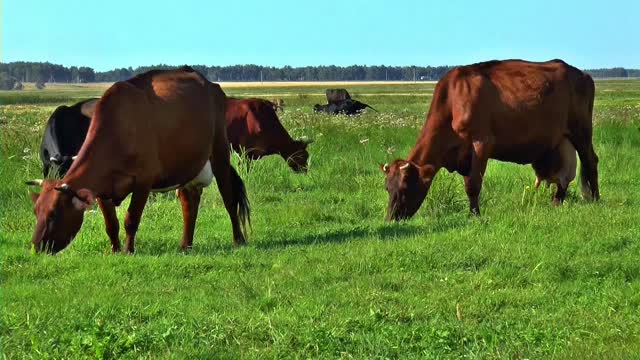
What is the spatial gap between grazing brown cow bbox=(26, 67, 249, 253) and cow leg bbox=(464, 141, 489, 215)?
2946 millimetres

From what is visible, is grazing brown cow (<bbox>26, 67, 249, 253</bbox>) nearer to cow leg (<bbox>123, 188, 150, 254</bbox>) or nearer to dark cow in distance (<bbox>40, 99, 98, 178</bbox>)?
cow leg (<bbox>123, 188, 150, 254</bbox>)

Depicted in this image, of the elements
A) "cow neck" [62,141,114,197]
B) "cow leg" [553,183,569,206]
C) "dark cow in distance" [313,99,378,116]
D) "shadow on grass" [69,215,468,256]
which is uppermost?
"cow neck" [62,141,114,197]

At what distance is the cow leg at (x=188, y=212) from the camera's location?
29.7 ft

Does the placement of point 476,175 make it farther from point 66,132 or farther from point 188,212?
point 66,132

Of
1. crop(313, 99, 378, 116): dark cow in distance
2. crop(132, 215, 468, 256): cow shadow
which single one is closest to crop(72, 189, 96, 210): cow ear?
crop(132, 215, 468, 256): cow shadow

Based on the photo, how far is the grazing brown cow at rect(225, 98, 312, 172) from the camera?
656 inches

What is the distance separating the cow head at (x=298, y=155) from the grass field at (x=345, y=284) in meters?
3.98

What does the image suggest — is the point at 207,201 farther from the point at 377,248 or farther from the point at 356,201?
the point at 377,248

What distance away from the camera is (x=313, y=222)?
10.4m

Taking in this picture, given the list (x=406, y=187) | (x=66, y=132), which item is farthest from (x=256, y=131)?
(x=406, y=187)

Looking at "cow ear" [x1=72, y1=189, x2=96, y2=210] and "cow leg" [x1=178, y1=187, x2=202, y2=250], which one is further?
"cow leg" [x1=178, y1=187, x2=202, y2=250]

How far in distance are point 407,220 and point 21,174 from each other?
258 inches

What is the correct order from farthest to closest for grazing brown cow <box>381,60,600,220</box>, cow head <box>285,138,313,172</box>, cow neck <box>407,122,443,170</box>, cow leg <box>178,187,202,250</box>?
cow head <box>285,138,313,172</box> → cow neck <box>407,122,443,170</box> → grazing brown cow <box>381,60,600,220</box> → cow leg <box>178,187,202,250</box>

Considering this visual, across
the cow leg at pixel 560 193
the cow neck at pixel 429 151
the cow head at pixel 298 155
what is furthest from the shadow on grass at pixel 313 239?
the cow head at pixel 298 155
